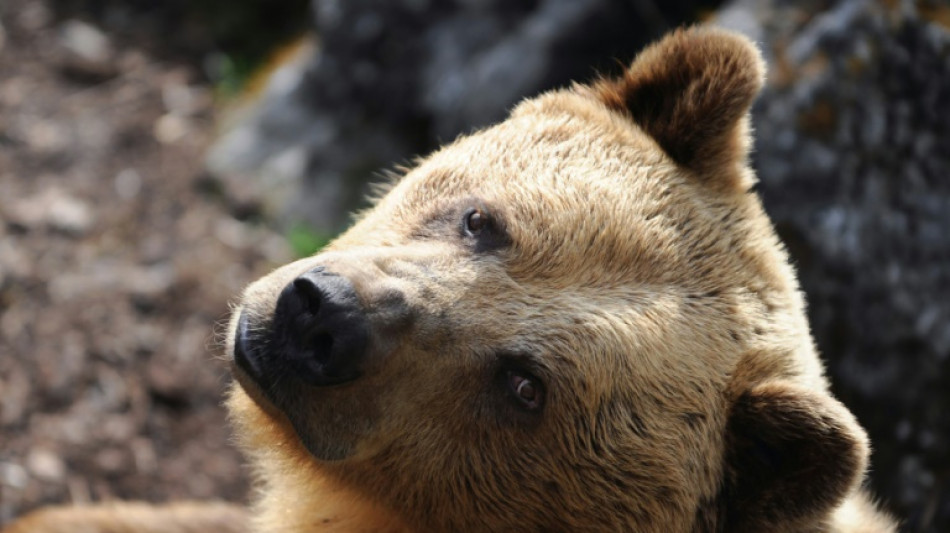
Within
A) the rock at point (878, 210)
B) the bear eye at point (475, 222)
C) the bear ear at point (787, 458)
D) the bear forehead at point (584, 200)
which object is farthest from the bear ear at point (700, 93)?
the rock at point (878, 210)

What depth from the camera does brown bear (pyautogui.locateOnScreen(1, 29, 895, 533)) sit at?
3.21 m

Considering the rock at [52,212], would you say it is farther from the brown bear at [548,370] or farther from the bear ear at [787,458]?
the bear ear at [787,458]

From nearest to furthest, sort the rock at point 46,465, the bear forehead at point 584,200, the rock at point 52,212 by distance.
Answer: the bear forehead at point 584,200 → the rock at point 46,465 → the rock at point 52,212

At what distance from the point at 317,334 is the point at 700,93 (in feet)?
6.71

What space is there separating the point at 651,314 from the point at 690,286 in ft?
0.87

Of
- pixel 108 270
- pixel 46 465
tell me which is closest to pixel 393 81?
pixel 108 270

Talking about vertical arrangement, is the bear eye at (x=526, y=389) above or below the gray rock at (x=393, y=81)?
below

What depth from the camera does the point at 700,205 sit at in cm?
387

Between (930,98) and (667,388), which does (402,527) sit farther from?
(930,98)

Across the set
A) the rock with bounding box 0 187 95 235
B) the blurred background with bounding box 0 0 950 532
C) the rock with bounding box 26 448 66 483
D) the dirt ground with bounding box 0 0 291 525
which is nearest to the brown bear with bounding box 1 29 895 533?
the blurred background with bounding box 0 0 950 532

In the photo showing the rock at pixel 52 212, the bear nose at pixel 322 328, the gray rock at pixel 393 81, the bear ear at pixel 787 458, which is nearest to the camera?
the bear nose at pixel 322 328

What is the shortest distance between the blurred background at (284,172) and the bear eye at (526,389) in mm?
1523

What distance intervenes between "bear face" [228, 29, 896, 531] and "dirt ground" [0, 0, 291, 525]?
6.44 feet

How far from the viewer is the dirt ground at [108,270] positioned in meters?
5.79
